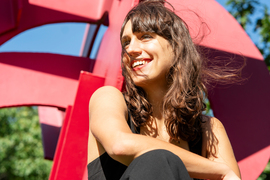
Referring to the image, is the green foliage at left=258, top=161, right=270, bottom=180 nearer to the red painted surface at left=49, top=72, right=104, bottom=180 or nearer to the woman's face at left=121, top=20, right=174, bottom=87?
the red painted surface at left=49, top=72, right=104, bottom=180

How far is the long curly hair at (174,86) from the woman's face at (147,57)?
Result: 0.03 m

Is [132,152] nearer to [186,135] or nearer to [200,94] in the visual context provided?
[186,135]

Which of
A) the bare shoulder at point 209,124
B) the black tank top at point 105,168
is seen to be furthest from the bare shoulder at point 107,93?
the bare shoulder at point 209,124

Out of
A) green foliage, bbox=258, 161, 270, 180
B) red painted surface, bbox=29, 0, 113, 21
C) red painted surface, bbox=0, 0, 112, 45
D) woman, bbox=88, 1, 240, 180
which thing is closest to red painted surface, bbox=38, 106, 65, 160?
red painted surface, bbox=0, 0, 112, 45

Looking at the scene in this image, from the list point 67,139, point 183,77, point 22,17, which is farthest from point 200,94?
point 22,17

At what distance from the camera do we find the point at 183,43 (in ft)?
5.77

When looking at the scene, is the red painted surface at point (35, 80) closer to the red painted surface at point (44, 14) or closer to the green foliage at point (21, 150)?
the red painted surface at point (44, 14)

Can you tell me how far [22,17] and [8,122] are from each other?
35.4 ft

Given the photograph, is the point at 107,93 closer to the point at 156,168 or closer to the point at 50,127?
the point at 156,168

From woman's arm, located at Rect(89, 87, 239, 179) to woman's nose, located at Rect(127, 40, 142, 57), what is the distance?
263mm

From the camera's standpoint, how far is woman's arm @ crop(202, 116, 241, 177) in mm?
1705

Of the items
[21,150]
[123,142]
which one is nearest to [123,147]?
[123,142]

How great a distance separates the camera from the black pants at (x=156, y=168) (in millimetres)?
1098

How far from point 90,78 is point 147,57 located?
918mm
